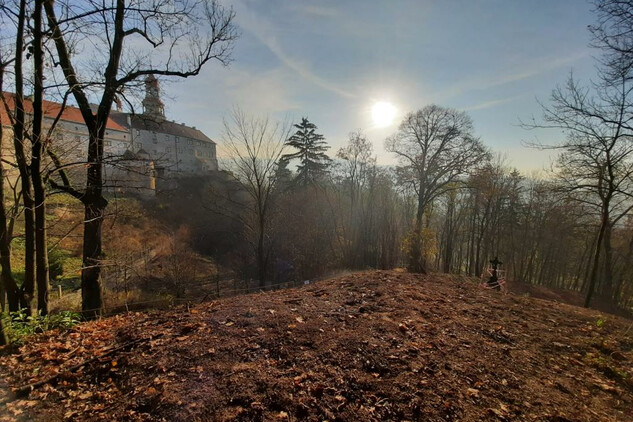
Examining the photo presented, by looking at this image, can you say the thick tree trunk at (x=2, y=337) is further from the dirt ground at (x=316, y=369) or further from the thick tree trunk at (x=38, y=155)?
the thick tree trunk at (x=38, y=155)

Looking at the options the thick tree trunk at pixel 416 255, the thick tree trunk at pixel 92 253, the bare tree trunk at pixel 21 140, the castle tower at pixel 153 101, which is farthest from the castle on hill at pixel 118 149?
the thick tree trunk at pixel 416 255

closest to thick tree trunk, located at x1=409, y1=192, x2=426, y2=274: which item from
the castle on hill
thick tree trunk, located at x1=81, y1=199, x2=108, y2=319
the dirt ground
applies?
the dirt ground

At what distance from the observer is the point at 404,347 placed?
3.38 metres

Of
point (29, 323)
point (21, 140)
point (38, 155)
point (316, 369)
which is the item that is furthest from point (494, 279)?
point (21, 140)

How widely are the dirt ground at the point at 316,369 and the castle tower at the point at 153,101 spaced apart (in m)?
5.28

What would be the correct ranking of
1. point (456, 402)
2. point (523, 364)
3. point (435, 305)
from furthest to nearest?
point (435, 305), point (523, 364), point (456, 402)

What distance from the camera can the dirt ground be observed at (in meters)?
2.39

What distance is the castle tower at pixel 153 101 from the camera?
664 cm

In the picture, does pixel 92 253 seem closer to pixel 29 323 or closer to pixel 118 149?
pixel 118 149

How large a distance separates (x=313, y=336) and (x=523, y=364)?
2550 millimetres

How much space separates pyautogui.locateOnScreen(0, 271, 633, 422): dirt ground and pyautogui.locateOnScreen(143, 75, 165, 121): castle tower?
17.3 ft

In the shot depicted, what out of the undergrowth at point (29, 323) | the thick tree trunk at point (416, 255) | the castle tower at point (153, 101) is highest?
the castle tower at point (153, 101)

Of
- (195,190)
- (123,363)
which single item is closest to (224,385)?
(123,363)

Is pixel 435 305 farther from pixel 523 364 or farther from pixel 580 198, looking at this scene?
pixel 580 198
